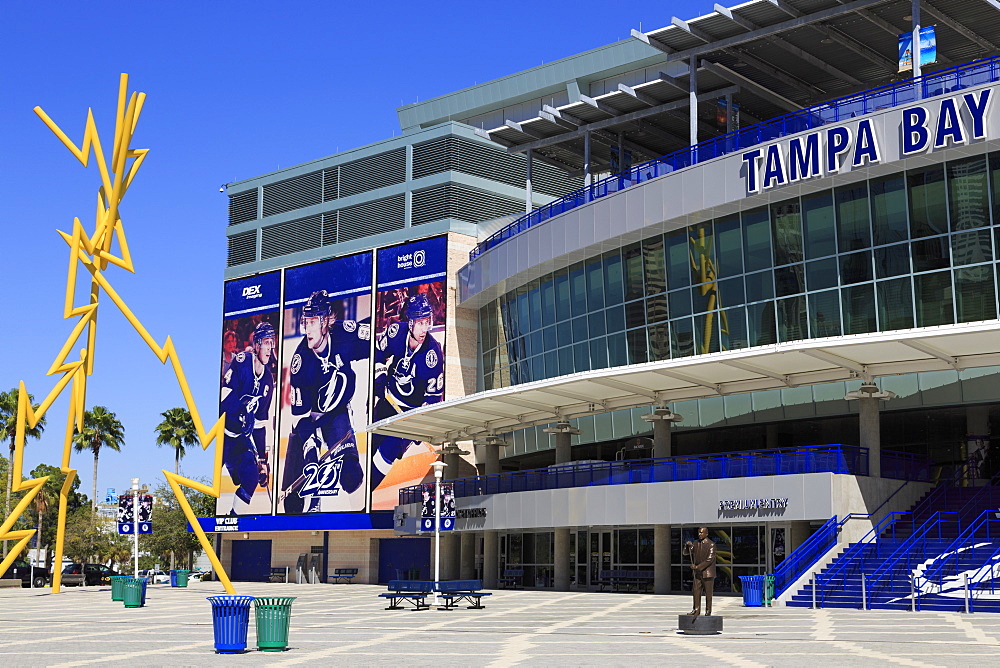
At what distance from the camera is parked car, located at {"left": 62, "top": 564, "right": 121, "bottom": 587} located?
6669 cm

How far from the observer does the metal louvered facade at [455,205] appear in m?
61.7

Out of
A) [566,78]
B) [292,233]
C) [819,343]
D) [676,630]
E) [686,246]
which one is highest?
[566,78]

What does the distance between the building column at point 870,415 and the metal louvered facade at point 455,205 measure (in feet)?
92.6

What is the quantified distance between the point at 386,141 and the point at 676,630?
4571 centimetres

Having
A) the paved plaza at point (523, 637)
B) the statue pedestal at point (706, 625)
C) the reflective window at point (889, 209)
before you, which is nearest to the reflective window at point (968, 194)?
the reflective window at point (889, 209)

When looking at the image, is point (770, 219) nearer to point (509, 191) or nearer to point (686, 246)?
point (686, 246)

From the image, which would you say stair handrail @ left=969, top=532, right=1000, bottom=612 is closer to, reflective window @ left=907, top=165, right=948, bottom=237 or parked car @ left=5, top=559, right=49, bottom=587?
reflective window @ left=907, top=165, right=948, bottom=237

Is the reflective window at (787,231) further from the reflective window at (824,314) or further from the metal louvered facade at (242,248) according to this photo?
the metal louvered facade at (242,248)

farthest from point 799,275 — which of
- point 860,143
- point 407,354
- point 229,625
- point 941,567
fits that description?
point 407,354

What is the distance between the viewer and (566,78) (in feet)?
217

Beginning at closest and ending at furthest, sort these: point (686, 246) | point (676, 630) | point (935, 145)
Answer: point (676, 630)
point (935, 145)
point (686, 246)

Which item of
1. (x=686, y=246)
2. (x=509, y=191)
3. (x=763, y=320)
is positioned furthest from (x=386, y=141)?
(x=763, y=320)

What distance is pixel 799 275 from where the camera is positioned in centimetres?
3900

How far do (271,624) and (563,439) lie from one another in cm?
3034
